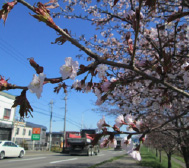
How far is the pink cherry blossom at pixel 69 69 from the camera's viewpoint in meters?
1.37

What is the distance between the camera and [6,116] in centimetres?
2792

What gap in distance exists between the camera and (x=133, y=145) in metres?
2.09

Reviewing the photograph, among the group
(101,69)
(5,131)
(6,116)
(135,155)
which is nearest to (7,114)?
(6,116)

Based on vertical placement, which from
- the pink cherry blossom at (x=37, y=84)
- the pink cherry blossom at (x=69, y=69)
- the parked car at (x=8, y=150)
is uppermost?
the pink cherry blossom at (x=69, y=69)

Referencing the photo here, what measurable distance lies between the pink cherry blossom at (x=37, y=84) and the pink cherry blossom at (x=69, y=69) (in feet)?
0.56

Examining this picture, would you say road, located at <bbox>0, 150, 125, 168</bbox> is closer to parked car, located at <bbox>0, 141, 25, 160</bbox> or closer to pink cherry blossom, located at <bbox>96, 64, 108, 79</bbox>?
parked car, located at <bbox>0, 141, 25, 160</bbox>

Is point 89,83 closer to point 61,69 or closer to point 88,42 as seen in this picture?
point 61,69

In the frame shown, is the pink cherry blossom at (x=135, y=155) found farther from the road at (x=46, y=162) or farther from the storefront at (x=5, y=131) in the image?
the storefront at (x=5, y=131)

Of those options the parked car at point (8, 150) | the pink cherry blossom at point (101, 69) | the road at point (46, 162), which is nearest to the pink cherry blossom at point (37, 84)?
the pink cherry blossom at point (101, 69)

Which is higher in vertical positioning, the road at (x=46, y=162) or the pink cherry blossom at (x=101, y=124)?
the pink cherry blossom at (x=101, y=124)

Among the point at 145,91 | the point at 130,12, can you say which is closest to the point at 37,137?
the point at 145,91

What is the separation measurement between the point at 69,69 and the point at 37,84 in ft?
0.87

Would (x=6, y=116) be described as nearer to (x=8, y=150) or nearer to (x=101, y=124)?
(x=8, y=150)

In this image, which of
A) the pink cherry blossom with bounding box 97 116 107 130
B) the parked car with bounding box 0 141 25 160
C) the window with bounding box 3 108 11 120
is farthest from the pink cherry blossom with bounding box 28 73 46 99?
the window with bounding box 3 108 11 120
